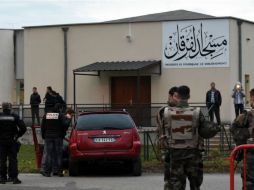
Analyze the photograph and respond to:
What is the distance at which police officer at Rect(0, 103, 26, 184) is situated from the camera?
15641 millimetres

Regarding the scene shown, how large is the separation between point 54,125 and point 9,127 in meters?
1.85

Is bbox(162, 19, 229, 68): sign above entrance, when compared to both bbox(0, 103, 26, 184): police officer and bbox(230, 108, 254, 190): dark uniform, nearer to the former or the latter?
bbox(0, 103, 26, 184): police officer

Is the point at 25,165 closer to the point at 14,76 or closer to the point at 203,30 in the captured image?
the point at 203,30

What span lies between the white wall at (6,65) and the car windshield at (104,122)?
2383 centimetres

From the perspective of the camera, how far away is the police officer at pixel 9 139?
1564 cm

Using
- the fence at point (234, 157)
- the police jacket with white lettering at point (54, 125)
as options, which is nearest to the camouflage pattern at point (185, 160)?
the fence at point (234, 157)

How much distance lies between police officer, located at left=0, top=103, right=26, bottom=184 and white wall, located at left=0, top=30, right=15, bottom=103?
25214 millimetres

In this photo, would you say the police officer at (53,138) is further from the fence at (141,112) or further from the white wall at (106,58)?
the white wall at (106,58)

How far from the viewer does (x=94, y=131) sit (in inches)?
673

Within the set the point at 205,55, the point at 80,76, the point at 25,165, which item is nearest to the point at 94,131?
the point at 25,165

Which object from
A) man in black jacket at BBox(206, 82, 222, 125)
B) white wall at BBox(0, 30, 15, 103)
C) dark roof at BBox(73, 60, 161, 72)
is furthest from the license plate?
white wall at BBox(0, 30, 15, 103)

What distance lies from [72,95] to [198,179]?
25823 millimetres

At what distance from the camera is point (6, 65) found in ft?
134

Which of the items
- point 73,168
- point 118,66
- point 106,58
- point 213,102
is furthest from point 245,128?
point 106,58
